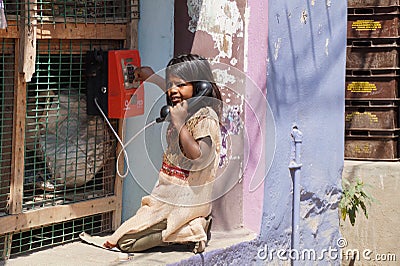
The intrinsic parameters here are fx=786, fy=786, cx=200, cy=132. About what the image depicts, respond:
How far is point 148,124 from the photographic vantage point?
4.75 m

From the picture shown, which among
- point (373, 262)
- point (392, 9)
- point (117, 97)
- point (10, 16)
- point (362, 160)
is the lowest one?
point (373, 262)

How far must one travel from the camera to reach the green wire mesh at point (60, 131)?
4.32 metres

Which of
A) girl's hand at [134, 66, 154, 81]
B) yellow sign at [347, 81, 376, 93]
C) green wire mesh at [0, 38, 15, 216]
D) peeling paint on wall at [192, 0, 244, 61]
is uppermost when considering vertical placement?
peeling paint on wall at [192, 0, 244, 61]

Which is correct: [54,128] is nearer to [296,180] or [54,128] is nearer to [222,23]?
[222,23]

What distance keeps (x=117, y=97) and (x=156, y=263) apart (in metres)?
0.96

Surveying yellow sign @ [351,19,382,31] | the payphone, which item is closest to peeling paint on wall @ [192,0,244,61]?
the payphone

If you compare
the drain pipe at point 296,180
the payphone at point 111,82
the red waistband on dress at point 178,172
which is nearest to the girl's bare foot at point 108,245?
the red waistband on dress at point 178,172

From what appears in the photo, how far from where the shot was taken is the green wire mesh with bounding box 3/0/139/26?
13.4ft

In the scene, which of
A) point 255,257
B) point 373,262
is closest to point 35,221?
point 255,257

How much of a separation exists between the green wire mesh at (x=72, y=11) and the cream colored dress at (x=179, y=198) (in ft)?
2.66

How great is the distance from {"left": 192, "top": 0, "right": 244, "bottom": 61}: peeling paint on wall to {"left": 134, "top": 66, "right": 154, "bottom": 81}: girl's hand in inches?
17.9

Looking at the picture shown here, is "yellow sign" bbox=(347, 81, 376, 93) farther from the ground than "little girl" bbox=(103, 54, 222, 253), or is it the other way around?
"yellow sign" bbox=(347, 81, 376, 93)

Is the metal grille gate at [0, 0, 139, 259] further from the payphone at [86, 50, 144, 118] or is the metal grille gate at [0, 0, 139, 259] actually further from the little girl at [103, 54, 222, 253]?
the little girl at [103, 54, 222, 253]

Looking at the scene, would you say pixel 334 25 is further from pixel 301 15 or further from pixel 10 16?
pixel 10 16
